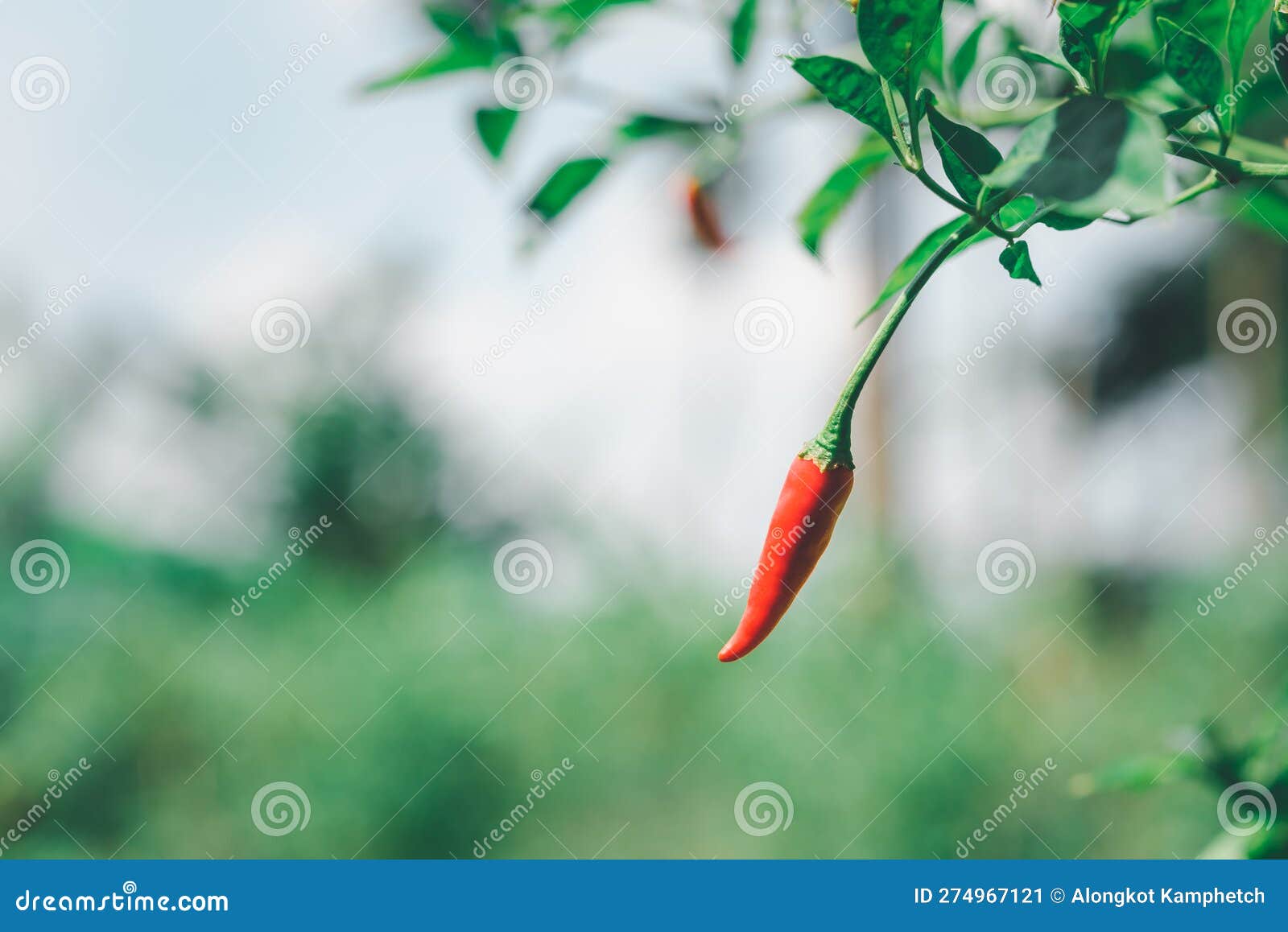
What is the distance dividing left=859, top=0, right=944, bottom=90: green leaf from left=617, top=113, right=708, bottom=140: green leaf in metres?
0.35

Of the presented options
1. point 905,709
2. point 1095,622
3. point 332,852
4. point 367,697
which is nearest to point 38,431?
point 367,697

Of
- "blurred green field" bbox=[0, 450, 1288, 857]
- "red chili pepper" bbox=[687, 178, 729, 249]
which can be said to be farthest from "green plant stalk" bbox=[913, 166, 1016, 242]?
"blurred green field" bbox=[0, 450, 1288, 857]

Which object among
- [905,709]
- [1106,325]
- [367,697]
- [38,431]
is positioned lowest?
[38,431]

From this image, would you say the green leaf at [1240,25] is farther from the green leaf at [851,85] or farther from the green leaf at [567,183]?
the green leaf at [567,183]

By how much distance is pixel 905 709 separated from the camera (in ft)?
14.5

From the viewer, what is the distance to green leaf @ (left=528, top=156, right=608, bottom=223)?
0.76 m

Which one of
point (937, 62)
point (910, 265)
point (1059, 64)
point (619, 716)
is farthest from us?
point (619, 716)

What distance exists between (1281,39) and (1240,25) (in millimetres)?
29

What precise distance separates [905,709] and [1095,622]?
1595 millimetres

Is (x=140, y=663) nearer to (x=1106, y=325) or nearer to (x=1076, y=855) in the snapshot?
(x=1076, y=855)

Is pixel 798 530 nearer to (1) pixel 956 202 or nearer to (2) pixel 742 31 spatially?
(1) pixel 956 202

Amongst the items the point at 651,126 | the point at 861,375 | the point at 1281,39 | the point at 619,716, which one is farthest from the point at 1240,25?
the point at 619,716

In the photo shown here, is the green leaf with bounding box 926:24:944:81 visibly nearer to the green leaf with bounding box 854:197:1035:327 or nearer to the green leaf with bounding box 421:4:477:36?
the green leaf with bounding box 854:197:1035:327

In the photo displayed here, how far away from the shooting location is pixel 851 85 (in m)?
0.45
